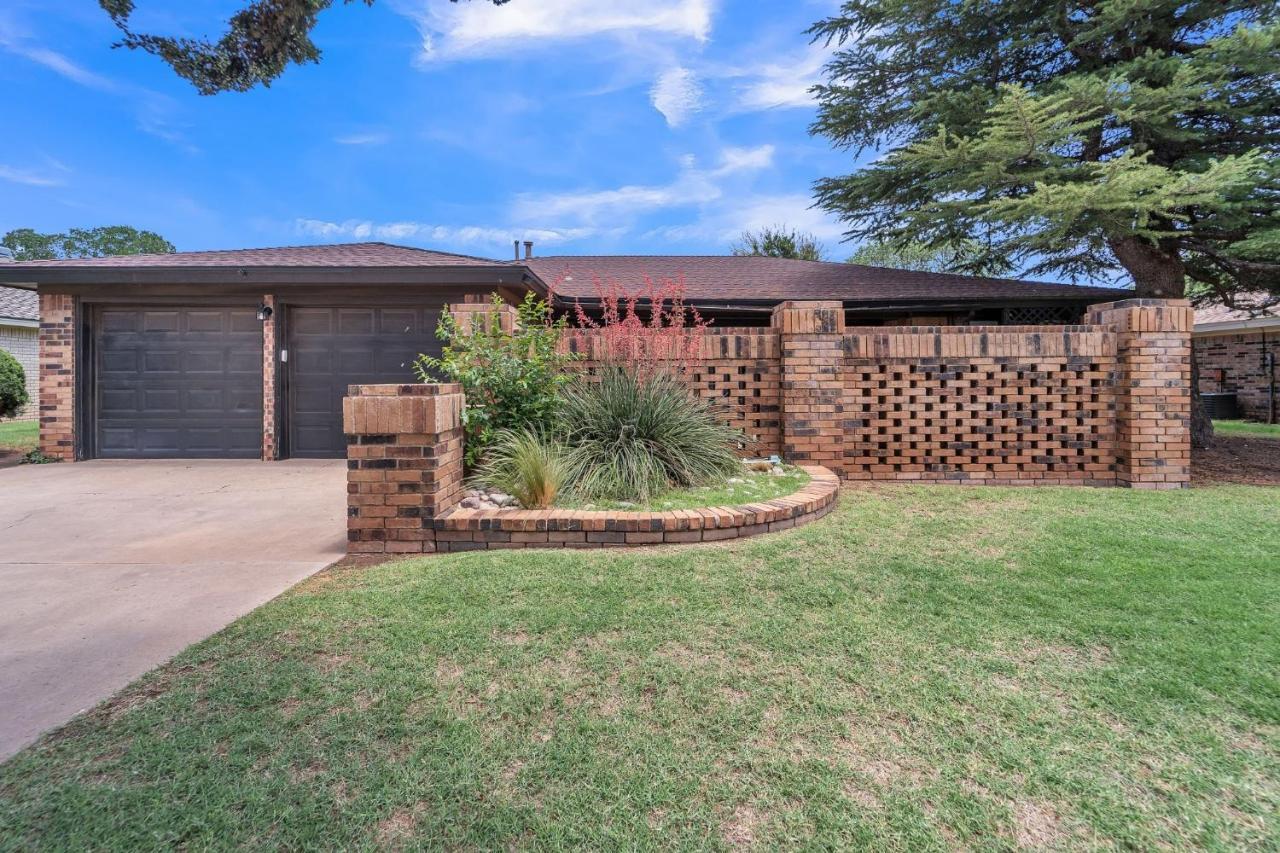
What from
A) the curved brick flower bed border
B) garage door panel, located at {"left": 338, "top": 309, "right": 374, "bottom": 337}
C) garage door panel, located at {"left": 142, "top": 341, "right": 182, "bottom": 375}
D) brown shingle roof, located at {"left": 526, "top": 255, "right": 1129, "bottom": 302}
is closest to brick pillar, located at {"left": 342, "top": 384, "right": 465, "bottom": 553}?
the curved brick flower bed border

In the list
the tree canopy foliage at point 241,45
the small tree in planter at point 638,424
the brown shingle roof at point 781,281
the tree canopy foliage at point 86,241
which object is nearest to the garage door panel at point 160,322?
the brown shingle roof at point 781,281

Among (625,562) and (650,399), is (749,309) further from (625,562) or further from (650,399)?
(625,562)

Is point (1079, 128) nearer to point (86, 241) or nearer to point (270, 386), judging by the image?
point (270, 386)

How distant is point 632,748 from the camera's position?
5.44 feet

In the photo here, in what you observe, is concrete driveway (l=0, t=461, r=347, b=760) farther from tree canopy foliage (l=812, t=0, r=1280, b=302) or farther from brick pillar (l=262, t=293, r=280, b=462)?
tree canopy foliage (l=812, t=0, r=1280, b=302)

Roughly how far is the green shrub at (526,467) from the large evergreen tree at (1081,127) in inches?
250

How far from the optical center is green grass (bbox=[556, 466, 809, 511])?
3.90 meters

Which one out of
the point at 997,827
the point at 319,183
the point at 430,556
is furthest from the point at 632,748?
the point at 319,183

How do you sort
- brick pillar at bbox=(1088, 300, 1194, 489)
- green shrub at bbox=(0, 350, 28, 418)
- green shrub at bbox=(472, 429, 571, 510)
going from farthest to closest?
green shrub at bbox=(0, 350, 28, 418), brick pillar at bbox=(1088, 300, 1194, 489), green shrub at bbox=(472, 429, 571, 510)

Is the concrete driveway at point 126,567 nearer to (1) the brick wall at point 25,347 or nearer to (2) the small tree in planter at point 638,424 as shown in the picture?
(2) the small tree in planter at point 638,424

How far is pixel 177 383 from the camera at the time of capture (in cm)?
828

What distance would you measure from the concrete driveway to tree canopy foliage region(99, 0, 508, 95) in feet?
8.91

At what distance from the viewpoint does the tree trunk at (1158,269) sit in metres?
8.60

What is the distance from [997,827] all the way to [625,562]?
198 cm
